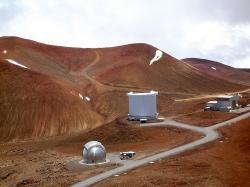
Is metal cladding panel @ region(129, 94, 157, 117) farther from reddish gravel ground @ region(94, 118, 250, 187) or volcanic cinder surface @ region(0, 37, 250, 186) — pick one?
reddish gravel ground @ region(94, 118, 250, 187)

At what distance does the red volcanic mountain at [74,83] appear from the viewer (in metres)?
86.3

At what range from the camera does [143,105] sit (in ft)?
212

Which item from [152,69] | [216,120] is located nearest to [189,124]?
[216,120]

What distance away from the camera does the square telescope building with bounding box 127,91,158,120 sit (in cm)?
6412

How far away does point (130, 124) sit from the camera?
2480 inches

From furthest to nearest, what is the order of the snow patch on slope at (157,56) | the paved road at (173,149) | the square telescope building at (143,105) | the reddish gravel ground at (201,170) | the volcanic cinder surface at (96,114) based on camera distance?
the snow patch on slope at (157,56) < the square telescope building at (143,105) < the volcanic cinder surface at (96,114) < the paved road at (173,149) < the reddish gravel ground at (201,170)

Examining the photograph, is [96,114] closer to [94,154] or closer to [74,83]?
[74,83]

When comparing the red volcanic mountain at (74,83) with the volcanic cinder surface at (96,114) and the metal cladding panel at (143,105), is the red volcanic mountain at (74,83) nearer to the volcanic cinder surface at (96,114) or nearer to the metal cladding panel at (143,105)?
the volcanic cinder surface at (96,114)

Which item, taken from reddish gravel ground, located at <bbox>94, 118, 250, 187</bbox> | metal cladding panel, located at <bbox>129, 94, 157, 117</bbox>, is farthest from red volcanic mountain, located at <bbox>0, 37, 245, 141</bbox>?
reddish gravel ground, located at <bbox>94, 118, 250, 187</bbox>

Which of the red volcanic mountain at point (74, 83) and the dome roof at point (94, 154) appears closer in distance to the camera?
the dome roof at point (94, 154)

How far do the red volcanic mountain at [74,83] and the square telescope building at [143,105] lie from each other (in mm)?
20602

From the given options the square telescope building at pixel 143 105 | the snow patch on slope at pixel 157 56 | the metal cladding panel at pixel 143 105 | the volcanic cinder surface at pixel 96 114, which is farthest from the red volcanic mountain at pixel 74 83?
the metal cladding panel at pixel 143 105

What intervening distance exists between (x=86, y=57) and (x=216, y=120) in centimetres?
8488

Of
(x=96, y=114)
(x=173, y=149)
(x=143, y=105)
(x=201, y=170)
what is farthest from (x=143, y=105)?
(x=96, y=114)
